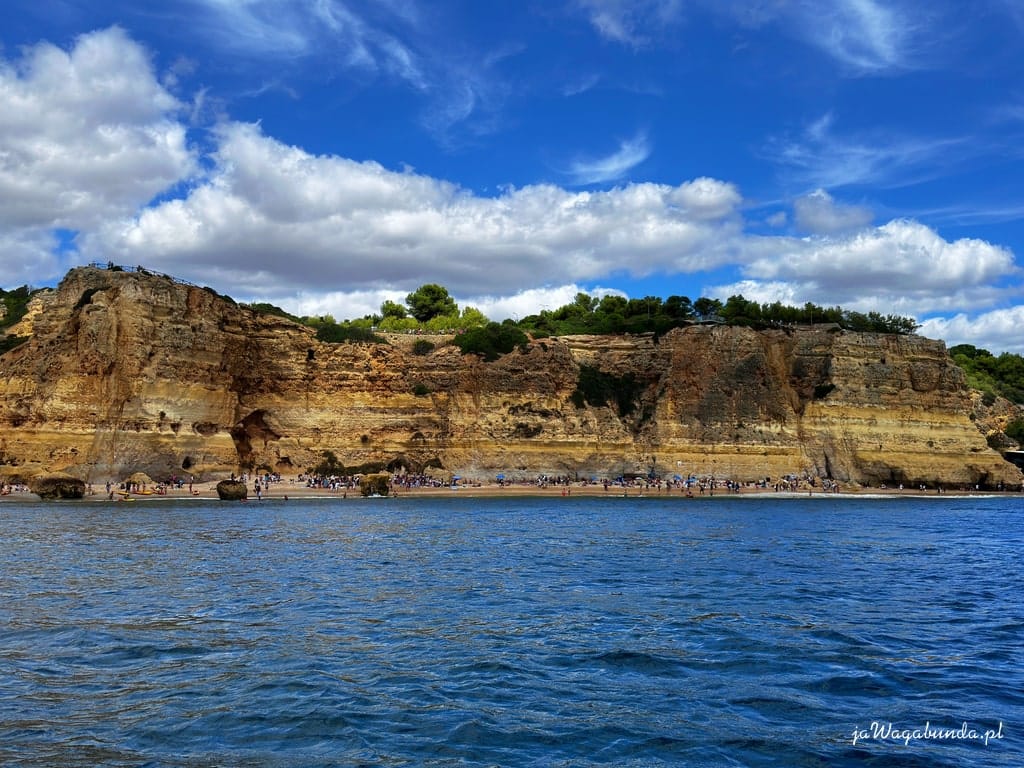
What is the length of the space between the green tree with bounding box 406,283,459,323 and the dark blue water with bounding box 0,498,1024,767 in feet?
273

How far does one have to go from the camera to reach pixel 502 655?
1220cm

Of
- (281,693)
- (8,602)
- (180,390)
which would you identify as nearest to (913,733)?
(281,693)

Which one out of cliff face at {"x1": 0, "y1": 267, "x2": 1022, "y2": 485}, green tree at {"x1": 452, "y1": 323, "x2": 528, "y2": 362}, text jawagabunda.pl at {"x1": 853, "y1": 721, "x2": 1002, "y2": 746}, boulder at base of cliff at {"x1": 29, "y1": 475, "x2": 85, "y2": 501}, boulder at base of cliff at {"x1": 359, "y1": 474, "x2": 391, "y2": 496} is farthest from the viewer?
green tree at {"x1": 452, "y1": 323, "x2": 528, "y2": 362}

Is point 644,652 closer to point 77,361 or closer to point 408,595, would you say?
point 408,595

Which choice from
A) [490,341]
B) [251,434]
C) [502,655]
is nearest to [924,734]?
[502,655]

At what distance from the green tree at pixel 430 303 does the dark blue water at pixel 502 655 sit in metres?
83.2

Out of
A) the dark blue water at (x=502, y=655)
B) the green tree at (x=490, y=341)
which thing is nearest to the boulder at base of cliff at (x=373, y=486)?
the green tree at (x=490, y=341)

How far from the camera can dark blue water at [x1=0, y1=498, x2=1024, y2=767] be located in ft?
27.9

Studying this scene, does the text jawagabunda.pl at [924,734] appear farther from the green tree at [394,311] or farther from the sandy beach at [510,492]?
the green tree at [394,311]

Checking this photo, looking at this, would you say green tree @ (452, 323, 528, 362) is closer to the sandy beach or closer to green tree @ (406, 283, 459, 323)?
the sandy beach

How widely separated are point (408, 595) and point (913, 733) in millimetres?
10627

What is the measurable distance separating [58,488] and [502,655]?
4266 cm

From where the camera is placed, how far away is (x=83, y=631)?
1326 centimetres

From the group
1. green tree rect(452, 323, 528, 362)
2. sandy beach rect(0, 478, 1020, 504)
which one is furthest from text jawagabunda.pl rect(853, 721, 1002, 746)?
green tree rect(452, 323, 528, 362)
